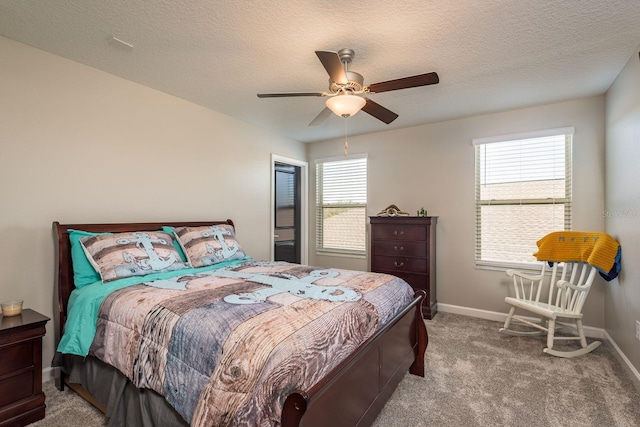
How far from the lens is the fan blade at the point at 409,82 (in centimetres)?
202

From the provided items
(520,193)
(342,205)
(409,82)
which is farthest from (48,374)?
(520,193)

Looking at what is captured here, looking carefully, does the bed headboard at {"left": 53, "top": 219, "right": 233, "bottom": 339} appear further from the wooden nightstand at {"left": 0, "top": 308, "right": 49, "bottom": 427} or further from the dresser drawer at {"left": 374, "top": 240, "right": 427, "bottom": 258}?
the dresser drawer at {"left": 374, "top": 240, "right": 427, "bottom": 258}

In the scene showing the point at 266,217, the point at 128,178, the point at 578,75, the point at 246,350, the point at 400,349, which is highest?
the point at 578,75

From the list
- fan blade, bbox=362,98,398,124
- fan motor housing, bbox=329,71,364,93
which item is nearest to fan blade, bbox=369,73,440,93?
fan motor housing, bbox=329,71,364,93

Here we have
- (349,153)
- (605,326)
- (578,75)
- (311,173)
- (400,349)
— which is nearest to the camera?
(400,349)

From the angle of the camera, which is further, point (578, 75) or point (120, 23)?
point (578, 75)

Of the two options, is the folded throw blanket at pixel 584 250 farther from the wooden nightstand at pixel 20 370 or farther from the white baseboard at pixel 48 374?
the white baseboard at pixel 48 374

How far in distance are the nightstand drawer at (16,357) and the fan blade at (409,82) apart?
2819mm

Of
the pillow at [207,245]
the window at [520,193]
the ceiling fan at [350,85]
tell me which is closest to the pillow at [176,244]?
the pillow at [207,245]

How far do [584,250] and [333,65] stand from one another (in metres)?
2.93

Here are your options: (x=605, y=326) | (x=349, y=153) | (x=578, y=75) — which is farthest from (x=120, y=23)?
(x=605, y=326)

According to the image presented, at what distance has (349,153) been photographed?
487cm

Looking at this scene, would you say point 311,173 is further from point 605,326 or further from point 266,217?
point 605,326

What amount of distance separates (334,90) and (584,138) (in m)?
2.88
